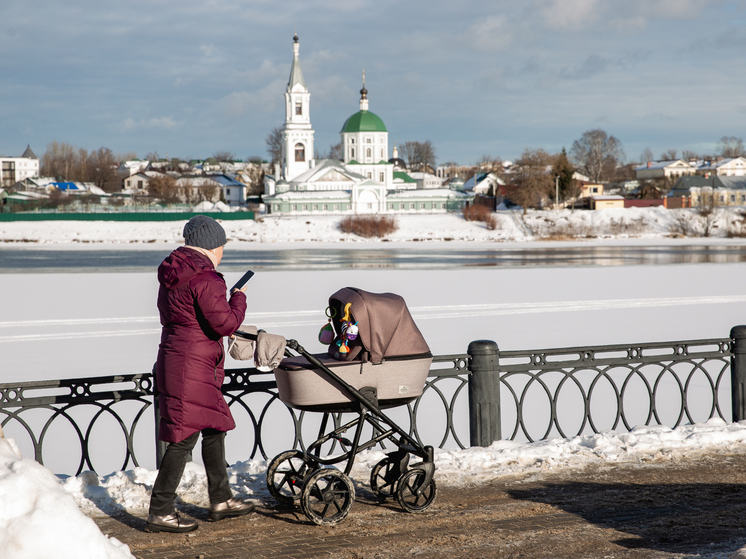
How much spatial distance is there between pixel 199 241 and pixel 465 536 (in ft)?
7.50

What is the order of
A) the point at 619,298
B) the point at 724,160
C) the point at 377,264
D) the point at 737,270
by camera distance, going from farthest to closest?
Result: 1. the point at 724,160
2. the point at 377,264
3. the point at 737,270
4. the point at 619,298

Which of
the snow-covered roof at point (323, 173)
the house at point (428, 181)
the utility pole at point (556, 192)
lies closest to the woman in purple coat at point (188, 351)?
the utility pole at point (556, 192)

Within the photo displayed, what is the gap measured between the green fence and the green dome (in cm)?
2498

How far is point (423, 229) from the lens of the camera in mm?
65812

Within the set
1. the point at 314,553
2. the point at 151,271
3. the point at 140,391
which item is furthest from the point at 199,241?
the point at 151,271

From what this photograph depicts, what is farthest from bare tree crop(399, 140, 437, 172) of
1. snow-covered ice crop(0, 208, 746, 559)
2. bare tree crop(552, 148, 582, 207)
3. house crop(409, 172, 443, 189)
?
snow-covered ice crop(0, 208, 746, 559)

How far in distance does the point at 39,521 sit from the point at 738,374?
19.2ft

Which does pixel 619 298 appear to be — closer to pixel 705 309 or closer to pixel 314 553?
pixel 705 309

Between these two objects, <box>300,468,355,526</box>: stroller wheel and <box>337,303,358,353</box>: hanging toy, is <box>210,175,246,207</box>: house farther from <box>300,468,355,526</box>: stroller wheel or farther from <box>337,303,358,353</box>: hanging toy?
<box>300,468,355,526</box>: stroller wheel

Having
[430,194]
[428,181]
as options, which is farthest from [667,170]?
[430,194]

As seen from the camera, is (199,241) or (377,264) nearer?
(199,241)

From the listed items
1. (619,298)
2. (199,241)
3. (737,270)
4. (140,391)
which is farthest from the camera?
(737,270)

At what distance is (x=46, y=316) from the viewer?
1512 cm

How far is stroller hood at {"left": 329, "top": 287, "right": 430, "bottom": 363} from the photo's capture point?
4.35 m
